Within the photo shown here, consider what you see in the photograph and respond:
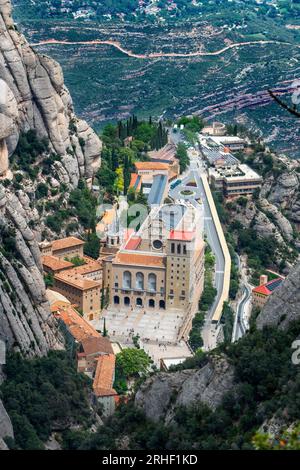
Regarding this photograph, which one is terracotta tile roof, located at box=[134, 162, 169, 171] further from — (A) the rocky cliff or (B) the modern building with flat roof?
(A) the rocky cliff

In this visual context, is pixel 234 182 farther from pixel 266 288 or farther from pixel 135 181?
pixel 266 288

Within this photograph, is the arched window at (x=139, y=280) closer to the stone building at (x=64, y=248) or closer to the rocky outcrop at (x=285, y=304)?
the stone building at (x=64, y=248)

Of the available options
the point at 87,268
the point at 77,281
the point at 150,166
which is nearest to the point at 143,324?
the point at 77,281

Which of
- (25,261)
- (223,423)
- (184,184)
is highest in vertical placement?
(223,423)

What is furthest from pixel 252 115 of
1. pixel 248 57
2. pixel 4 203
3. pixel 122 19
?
pixel 4 203

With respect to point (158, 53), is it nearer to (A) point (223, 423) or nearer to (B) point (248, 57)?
(B) point (248, 57)

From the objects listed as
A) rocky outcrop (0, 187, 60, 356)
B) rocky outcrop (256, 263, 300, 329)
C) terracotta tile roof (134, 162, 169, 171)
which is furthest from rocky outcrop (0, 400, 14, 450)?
terracotta tile roof (134, 162, 169, 171)
